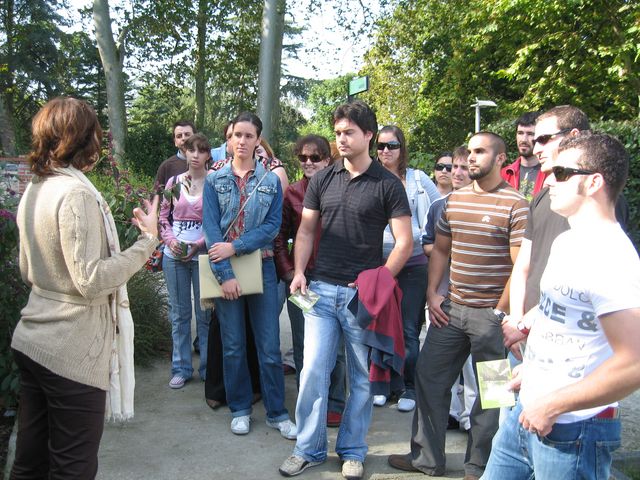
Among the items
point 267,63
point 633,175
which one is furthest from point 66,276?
point 267,63

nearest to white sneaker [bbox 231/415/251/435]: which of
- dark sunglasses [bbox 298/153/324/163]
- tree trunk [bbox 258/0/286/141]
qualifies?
dark sunglasses [bbox 298/153/324/163]

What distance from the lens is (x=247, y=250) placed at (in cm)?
397

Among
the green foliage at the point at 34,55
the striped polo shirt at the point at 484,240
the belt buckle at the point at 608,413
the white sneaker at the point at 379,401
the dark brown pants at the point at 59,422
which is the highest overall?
the green foliage at the point at 34,55

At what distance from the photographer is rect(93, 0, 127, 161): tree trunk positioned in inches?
645

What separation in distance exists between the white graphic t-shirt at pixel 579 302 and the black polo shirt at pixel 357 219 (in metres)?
1.53

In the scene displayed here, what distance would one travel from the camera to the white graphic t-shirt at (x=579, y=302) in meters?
1.76

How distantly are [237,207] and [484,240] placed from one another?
1.63 m

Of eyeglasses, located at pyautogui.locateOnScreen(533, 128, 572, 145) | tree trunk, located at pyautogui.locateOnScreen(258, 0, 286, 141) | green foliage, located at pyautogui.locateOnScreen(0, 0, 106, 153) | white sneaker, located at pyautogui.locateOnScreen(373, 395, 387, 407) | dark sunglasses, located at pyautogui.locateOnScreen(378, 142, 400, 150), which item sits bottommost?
white sneaker, located at pyautogui.locateOnScreen(373, 395, 387, 407)

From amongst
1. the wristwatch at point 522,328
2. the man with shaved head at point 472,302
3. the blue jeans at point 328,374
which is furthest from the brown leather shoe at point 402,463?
the wristwatch at point 522,328

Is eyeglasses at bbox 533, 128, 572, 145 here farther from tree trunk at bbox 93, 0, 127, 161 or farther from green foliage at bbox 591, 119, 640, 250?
tree trunk at bbox 93, 0, 127, 161

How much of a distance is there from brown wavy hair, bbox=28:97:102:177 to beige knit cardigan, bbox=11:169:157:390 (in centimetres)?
7

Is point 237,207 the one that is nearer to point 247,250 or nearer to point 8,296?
point 247,250

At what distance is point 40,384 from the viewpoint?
8.05 feet

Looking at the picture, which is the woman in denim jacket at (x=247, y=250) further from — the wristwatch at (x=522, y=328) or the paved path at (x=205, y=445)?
the wristwatch at (x=522, y=328)
